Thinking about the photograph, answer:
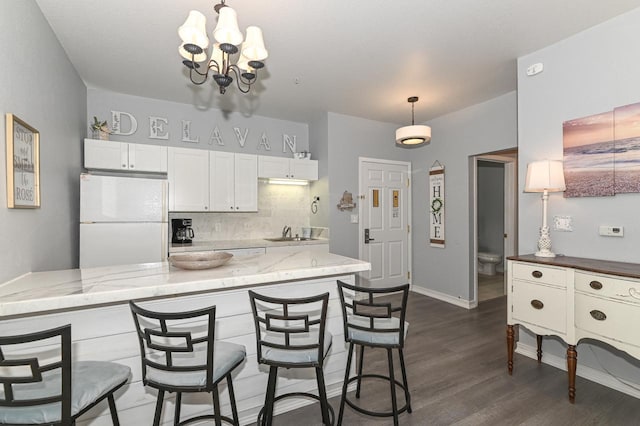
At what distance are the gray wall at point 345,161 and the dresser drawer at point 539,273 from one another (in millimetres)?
2307

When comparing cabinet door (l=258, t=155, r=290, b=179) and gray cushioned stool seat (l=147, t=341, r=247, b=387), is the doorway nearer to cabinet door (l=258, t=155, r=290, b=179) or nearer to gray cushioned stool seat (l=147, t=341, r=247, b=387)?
cabinet door (l=258, t=155, r=290, b=179)

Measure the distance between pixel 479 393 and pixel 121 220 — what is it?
3529mm

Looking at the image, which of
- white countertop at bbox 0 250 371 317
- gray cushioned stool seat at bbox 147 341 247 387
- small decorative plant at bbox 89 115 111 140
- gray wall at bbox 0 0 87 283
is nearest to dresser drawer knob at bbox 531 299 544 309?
white countertop at bbox 0 250 371 317

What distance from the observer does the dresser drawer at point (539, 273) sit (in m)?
2.26


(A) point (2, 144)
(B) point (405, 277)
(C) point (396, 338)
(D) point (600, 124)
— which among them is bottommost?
(B) point (405, 277)

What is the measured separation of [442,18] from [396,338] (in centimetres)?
227

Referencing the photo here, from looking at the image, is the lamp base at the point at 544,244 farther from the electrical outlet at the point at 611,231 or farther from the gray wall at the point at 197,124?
the gray wall at the point at 197,124

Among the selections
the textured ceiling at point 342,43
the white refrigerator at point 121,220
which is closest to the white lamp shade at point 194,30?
the textured ceiling at point 342,43

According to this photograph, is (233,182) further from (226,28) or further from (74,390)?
(74,390)

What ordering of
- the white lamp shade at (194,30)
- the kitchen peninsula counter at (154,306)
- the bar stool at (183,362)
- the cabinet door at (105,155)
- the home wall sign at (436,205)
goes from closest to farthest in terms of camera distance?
the bar stool at (183,362)
the kitchen peninsula counter at (154,306)
the white lamp shade at (194,30)
the cabinet door at (105,155)
the home wall sign at (436,205)

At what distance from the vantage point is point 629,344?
1.91 metres

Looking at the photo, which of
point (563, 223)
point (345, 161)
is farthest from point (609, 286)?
point (345, 161)

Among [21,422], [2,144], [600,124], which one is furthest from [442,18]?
[21,422]

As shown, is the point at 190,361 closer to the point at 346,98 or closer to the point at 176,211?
the point at 176,211
